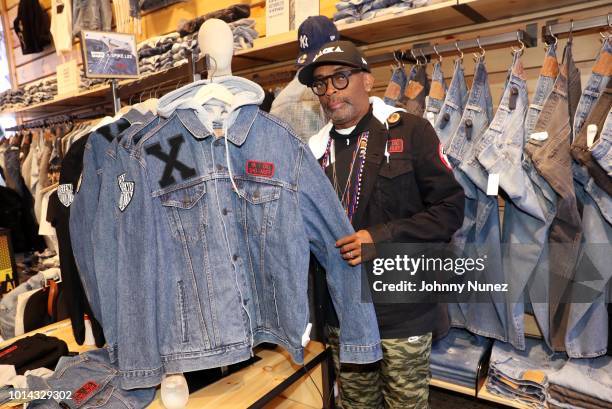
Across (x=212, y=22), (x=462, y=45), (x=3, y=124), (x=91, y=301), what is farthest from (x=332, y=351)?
(x=3, y=124)

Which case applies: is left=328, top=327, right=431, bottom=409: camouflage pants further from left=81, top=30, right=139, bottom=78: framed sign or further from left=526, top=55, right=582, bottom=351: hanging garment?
left=81, top=30, right=139, bottom=78: framed sign

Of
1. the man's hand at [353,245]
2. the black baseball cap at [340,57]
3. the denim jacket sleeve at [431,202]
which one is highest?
the black baseball cap at [340,57]

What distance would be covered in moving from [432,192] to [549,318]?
1.00m

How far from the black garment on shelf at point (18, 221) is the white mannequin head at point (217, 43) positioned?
372 cm

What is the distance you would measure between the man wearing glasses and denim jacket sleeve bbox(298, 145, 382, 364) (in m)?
0.06

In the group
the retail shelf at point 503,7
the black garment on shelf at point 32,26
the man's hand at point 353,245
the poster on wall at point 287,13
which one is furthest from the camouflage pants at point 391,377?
the black garment on shelf at point 32,26

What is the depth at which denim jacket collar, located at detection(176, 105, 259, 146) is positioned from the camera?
1.22 metres

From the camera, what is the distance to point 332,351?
1615 millimetres

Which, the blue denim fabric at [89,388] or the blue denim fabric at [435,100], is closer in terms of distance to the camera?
the blue denim fabric at [89,388]

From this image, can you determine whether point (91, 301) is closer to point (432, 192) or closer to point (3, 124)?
point (432, 192)

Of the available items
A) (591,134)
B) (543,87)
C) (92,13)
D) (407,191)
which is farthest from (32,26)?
(591,134)

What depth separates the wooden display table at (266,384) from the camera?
4.26 feet

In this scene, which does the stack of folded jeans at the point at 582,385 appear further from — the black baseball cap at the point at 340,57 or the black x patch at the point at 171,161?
the black x patch at the point at 171,161

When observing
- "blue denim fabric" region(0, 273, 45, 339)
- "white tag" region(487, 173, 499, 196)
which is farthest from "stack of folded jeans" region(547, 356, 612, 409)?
"blue denim fabric" region(0, 273, 45, 339)
